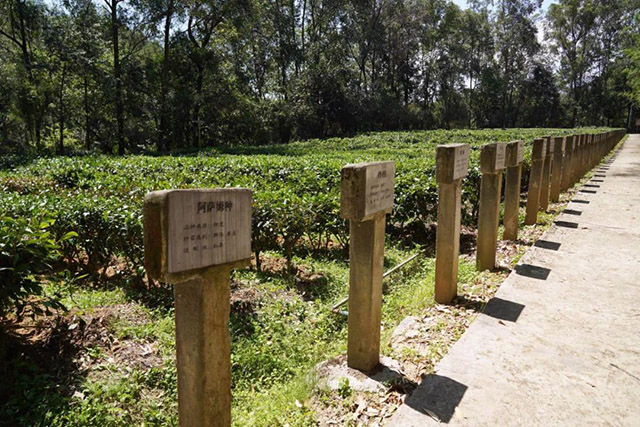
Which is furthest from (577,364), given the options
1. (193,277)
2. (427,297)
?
(193,277)

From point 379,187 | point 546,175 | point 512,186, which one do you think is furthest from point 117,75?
point 379,187

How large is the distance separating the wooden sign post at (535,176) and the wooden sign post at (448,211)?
3.61 metres

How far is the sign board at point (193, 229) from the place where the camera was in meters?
1.67

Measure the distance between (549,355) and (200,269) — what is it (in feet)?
9.10

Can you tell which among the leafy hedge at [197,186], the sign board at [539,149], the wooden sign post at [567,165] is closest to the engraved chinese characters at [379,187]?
the leafy hedge at [197,186]

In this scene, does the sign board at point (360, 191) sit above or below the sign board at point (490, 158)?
below

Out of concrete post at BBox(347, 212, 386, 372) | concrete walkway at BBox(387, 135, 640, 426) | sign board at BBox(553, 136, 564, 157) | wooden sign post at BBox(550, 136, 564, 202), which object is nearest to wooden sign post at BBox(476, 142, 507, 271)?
concrete walkway at BBox(387, 135, 640, 426)

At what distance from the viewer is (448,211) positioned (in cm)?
406

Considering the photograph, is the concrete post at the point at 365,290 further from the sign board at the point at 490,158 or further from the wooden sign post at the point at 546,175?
the wooden sign post at the point at 546,175

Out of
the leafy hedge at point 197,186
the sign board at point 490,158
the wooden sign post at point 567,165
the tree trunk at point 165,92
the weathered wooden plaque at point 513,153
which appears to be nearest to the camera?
the sign board at point 490,158

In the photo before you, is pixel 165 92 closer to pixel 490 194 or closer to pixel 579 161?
pixel 579 161

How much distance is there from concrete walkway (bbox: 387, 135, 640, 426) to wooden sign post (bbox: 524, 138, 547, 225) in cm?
168

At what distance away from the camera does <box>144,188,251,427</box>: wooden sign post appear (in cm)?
169

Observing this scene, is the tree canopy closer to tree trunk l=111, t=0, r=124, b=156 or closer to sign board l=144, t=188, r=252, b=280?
tree trunk l=111, t=0, r=124, b=156
